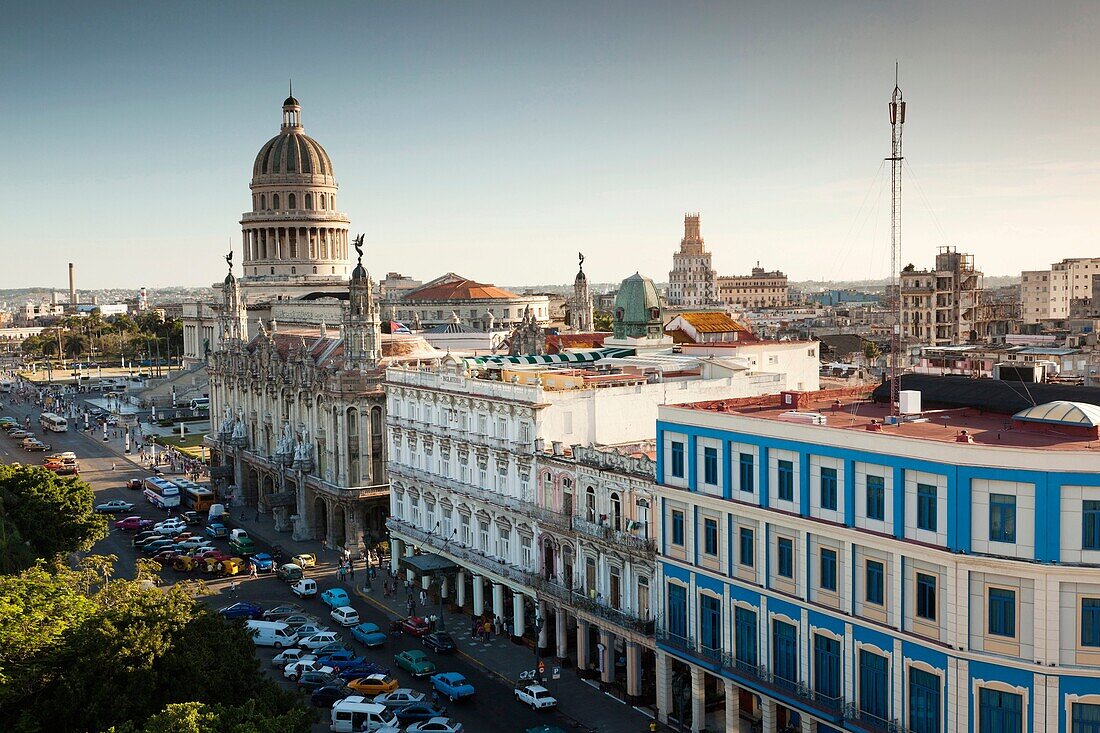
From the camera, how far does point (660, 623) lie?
49.8 metres

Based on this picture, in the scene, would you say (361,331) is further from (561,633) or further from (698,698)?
(698,698)

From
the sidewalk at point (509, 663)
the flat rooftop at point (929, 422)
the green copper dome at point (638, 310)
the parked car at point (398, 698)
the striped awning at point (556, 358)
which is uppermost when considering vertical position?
the green copper dome at point (638, 310)

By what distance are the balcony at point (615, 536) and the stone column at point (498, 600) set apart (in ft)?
31.6

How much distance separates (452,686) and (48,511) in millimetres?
33807

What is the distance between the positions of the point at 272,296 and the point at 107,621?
5132 inches

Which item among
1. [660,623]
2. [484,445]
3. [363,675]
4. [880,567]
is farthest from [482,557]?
[880,567]

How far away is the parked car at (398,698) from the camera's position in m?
51.1

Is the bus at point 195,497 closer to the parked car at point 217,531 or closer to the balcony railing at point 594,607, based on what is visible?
the parked car at point 217,531

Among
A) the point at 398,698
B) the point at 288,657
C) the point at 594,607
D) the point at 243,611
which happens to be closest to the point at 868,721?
the point at 594,607

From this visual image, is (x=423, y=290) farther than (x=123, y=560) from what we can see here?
Yes

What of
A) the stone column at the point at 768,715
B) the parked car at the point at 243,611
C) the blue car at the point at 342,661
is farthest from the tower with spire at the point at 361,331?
the stone column at the point at 768,715

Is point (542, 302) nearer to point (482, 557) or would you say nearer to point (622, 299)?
point (622, 299)

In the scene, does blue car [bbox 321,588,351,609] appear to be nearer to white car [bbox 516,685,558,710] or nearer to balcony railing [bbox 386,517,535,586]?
balcony railing [bbox 386,517,535,586]

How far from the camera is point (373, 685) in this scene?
53.9 meters
